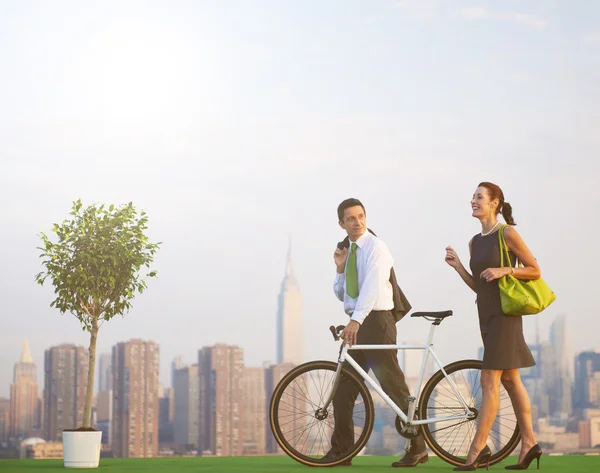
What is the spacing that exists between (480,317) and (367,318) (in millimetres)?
790

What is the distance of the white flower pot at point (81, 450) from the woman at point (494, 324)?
A: 3.10m

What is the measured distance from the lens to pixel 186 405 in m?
30.9

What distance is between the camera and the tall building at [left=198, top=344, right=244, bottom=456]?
2991 centimetres

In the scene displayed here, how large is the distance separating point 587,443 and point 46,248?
19.5 feet

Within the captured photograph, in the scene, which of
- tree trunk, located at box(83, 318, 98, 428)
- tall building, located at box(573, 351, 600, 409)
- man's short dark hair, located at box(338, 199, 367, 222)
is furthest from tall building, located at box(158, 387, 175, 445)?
man's short dark hair, located at box(338, 199, 367, 222)

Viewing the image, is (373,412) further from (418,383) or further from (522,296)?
(522,296)

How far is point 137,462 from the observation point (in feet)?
24.2

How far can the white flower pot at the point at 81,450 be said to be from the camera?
7.02 m

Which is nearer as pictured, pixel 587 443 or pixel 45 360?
pixel 587 443

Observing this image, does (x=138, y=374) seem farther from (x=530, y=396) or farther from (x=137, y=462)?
(x=530, y=396)

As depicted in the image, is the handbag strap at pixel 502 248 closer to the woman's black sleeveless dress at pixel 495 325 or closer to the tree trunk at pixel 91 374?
the woman's black sleeveless dress at pixel 495 325

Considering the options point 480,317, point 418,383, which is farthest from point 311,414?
point 480,317

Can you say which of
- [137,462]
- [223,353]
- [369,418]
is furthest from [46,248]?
[223,353]

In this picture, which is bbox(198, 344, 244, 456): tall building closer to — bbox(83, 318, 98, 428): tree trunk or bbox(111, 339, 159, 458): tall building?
bbox(111, 339, 159, 458): tall building
